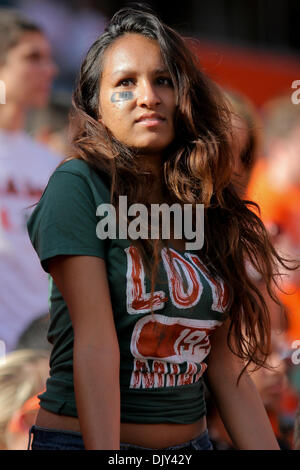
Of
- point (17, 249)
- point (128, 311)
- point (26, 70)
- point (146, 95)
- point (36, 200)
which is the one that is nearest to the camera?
point (128, 311)

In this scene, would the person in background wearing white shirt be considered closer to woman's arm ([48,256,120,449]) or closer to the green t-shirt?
the green t-shirt

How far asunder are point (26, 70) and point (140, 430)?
8.68ft

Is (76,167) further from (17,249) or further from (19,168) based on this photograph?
(19,168)

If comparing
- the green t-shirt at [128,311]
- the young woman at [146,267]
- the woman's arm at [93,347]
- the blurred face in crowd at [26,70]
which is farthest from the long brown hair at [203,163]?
A: the blurred face in crowd at [26,70]

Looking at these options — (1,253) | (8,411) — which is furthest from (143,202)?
(1,253)

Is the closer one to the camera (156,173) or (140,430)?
(140,430)

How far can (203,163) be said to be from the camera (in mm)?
1929

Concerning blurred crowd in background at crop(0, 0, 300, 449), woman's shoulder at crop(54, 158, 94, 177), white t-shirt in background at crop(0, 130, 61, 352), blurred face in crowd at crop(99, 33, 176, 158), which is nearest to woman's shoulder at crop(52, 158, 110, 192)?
woman's shoulder at crop(54, 158, 94, 177)

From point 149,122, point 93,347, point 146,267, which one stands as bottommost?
point 93,347

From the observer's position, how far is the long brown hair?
188 cm

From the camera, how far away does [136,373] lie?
5.59 ft

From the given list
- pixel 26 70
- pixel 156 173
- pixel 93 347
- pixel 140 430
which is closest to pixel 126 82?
pixel 156 173

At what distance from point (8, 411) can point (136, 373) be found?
1.24 m

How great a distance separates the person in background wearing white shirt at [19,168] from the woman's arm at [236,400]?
173cm
